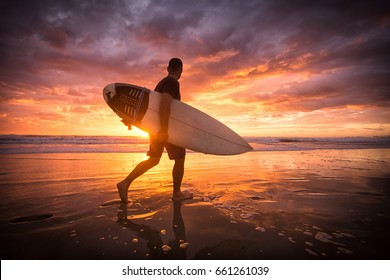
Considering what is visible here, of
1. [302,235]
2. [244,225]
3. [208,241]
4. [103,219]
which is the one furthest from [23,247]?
[302,235]

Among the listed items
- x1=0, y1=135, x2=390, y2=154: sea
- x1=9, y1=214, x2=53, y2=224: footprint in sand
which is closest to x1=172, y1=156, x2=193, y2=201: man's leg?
x1=9, y1=214, x2=53, y2=224: footprint in sand

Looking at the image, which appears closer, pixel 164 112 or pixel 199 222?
pixel 199 222

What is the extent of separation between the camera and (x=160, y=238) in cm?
171

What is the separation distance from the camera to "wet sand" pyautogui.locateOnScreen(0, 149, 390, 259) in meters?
1.52

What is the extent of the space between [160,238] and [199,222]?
467 mm

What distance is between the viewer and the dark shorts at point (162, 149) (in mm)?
2773

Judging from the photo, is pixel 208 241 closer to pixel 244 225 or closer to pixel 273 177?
pixel 244 225

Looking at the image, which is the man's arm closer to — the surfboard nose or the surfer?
the surfer

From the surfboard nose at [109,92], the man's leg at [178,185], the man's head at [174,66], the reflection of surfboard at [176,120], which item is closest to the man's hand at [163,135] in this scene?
the reflection of surfboard at [176,120]

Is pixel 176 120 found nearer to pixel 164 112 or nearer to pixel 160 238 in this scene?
pixel 164 112

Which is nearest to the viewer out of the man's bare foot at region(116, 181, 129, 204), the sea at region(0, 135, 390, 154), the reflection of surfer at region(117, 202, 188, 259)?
the reflection of surfer at region(117, 202, 188, 259)

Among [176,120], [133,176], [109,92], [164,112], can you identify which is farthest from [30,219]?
[176,120]

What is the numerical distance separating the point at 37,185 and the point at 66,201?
4.25 feet

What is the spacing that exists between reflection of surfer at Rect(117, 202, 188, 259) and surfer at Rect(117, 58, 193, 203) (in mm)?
542
